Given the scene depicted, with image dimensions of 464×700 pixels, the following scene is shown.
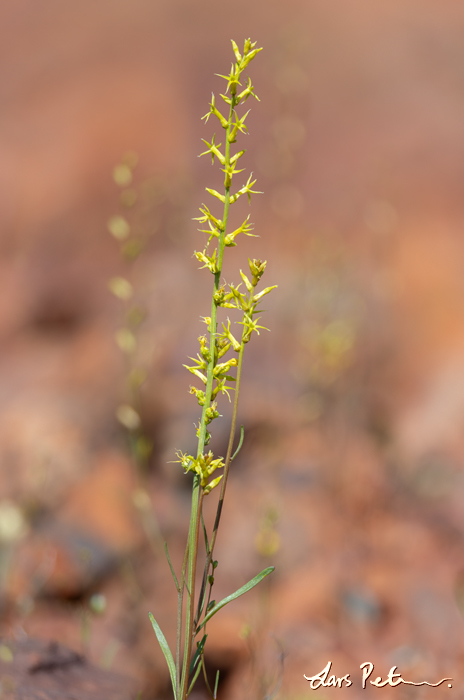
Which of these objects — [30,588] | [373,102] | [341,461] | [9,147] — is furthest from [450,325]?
[9,147]

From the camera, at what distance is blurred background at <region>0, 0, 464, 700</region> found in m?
3.44

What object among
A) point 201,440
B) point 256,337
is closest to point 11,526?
point 256,337

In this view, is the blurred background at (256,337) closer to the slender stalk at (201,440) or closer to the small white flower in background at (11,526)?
the small white flower in background at (11,526)

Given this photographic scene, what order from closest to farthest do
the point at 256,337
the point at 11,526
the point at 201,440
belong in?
the point at 201,440, the point at 11,526, the point at 256,337

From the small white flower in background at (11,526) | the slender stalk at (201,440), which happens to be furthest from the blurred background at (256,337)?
the slender stalk at (201,440)

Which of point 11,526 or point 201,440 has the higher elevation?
point 11,526

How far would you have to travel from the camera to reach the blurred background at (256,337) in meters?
3.44

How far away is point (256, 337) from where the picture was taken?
19.6ft

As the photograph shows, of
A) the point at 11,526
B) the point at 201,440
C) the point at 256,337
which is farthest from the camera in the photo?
the point at 256,337

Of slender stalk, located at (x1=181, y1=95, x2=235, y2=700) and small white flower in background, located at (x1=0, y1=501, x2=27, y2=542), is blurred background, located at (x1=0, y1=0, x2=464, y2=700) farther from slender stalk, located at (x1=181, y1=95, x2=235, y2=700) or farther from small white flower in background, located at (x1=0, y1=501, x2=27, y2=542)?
slender stalk, located at (x1=181, y1=95, x2=235, y2=700)

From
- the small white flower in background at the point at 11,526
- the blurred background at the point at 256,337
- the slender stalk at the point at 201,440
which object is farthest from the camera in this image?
the small white flower in background at the point at 11,526

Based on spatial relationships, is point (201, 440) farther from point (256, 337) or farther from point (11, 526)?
point (256, 337)

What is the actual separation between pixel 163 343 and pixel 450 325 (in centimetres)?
320

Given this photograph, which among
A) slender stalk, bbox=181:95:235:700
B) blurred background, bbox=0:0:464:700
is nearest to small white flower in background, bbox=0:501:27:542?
blurred background, bbox=0:0:464:700
